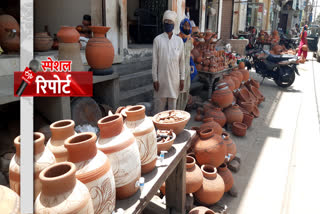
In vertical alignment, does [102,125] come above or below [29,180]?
above

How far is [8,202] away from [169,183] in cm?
153

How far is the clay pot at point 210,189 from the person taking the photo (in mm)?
2471

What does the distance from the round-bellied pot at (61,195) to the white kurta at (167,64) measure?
9.06ft

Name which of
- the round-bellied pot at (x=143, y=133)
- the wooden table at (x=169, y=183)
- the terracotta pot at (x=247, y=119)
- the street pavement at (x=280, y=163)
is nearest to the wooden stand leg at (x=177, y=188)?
the wooden table at (x=169, y=183)

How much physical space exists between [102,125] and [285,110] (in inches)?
229

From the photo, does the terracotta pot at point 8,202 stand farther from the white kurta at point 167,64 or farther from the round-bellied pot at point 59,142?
the white kurta at point 167,64

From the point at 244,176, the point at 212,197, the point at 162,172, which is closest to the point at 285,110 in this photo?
the point at 244,176

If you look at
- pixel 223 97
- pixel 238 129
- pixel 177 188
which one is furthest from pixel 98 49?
pixel 238 129

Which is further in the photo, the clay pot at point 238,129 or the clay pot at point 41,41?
the clay pot at point 238,129

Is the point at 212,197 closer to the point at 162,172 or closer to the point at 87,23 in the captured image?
the point at 162,172

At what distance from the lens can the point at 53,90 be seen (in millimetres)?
1622

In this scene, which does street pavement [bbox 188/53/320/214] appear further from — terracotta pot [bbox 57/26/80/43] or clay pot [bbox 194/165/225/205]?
terracotta pot [bbox 57/26/80/43]

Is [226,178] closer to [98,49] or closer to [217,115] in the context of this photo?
[217,115]

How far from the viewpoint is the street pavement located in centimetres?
269
